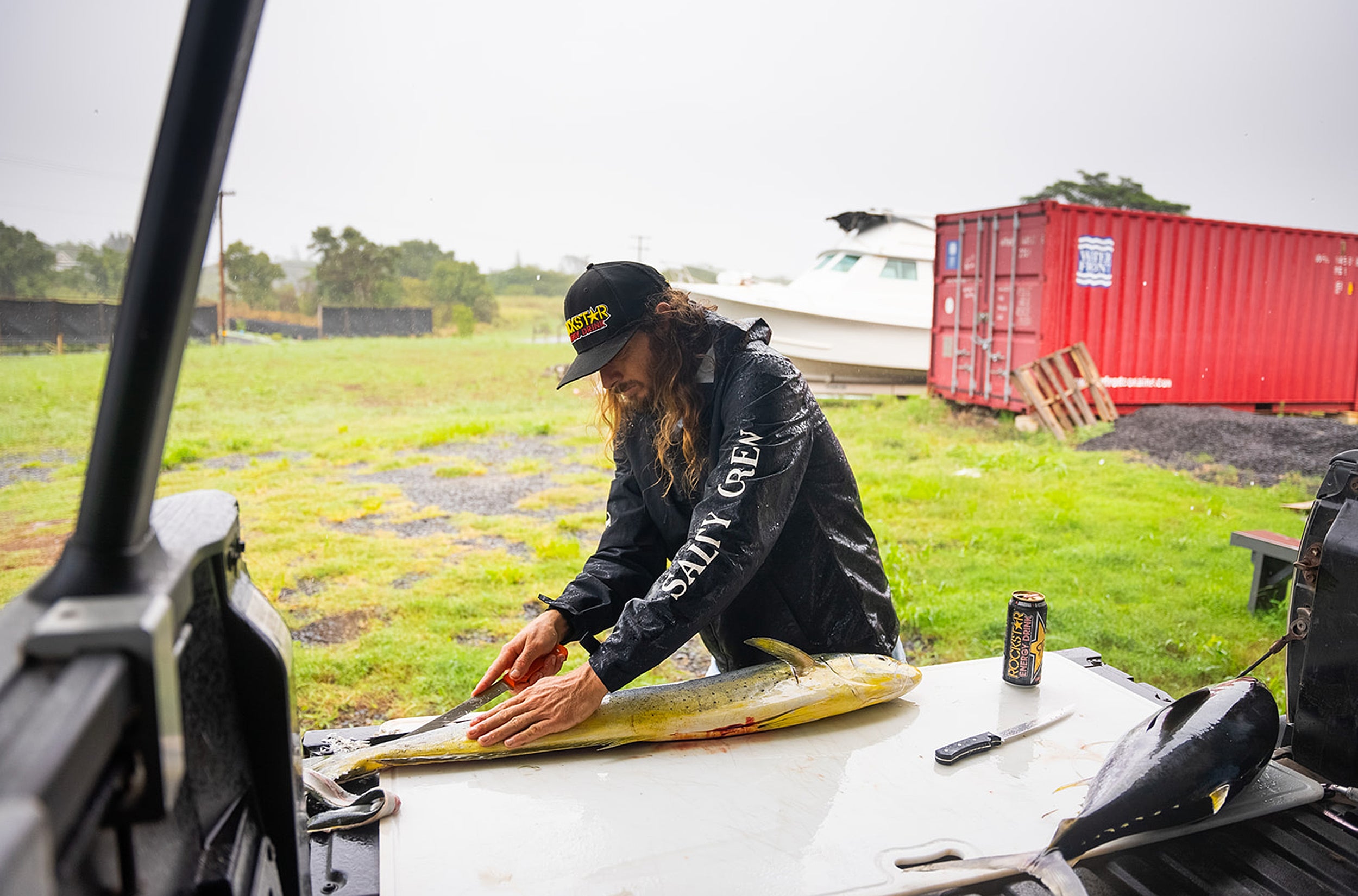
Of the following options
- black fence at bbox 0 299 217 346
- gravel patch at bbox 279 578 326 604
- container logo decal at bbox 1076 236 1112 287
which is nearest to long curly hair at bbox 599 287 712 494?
black fence at bbox 0 299 217 346

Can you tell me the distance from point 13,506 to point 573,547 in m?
6.03

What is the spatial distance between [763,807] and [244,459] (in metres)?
10.7

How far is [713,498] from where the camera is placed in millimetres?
2154

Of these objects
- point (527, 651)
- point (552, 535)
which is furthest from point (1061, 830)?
point (552, 535)

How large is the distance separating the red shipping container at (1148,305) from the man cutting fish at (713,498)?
377 inches

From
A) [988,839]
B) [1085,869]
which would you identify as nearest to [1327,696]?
[1085,869]

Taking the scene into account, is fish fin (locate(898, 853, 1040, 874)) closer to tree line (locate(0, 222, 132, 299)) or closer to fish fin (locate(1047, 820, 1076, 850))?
fish fin (locate(1047, 820, 1076, 850))

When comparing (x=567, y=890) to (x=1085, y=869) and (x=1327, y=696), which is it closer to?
(x=1085, y=869)

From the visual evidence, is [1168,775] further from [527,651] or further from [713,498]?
[527,651]

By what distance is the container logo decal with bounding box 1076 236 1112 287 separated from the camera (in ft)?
36.5

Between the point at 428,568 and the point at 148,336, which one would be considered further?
the point at 428,568

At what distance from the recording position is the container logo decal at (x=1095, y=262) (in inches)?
438

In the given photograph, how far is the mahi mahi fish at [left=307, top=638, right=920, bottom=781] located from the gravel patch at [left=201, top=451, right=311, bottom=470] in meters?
9.19

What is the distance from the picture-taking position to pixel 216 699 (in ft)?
3.27
